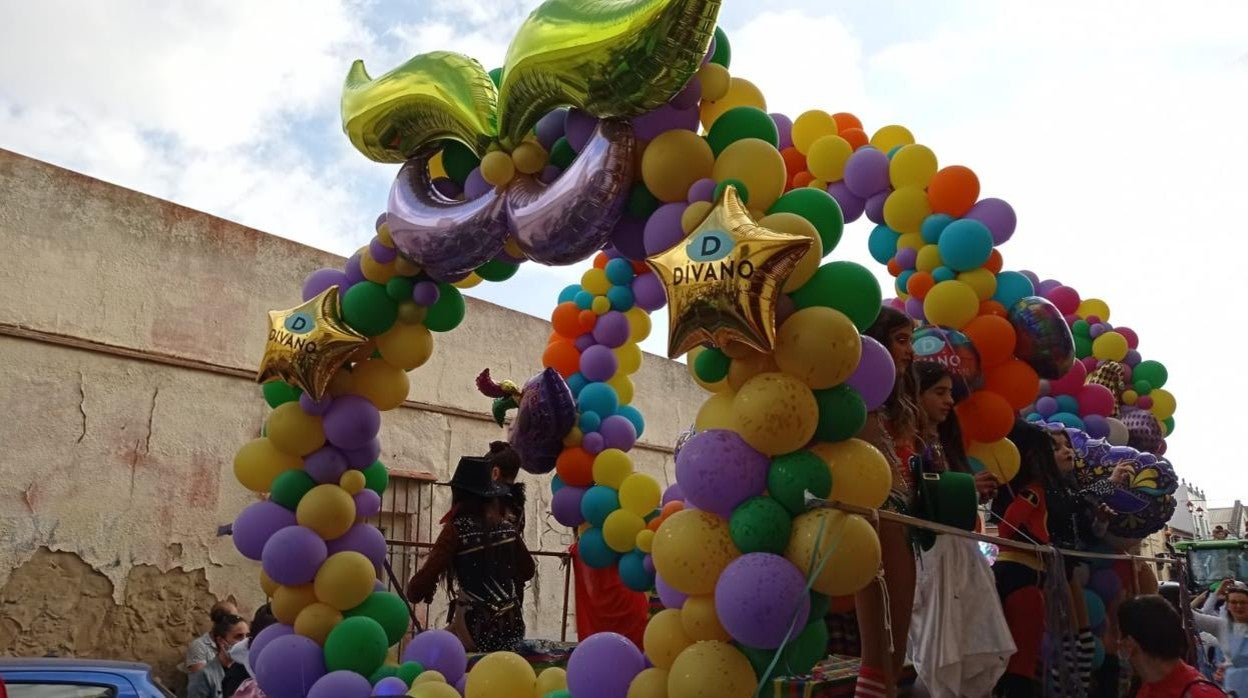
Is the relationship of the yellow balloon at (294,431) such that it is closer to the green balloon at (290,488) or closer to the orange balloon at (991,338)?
the green balloon at (290,488)

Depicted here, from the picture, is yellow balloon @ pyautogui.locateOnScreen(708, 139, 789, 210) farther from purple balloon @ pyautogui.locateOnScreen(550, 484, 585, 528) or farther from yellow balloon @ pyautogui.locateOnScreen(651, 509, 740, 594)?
purple balloon @ pyautogui.locateOnScreen(550, 484, 585, 528)

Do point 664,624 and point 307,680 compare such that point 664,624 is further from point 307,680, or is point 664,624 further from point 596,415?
point 596,415

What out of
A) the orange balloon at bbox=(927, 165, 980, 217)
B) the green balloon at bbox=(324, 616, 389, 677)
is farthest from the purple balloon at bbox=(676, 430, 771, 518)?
the orange balloon at bbox=(927, 165, 980, 217)

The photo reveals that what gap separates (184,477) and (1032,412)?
620cm

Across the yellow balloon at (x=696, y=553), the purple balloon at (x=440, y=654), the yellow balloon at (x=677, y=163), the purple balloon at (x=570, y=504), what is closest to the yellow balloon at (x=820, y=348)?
the yellow balloon at (x=696, y=553)

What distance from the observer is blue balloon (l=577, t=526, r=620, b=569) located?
5.97 m

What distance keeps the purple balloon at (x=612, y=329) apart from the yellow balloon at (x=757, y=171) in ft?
11.2

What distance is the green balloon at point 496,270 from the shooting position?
4344 millimetres

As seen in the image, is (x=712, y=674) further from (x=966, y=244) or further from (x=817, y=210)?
(x=966, y=244)

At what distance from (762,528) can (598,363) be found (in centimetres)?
386

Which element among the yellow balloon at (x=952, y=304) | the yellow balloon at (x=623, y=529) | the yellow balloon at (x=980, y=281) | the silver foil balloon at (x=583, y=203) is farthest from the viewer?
the yellow balloon at (x=623, y=529)

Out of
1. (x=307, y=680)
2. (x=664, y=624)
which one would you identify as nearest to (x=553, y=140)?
(x=664, y=624)

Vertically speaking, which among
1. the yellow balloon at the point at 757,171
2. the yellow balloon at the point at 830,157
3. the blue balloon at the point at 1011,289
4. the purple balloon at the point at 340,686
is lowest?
the purple balloon at the point at 340,686

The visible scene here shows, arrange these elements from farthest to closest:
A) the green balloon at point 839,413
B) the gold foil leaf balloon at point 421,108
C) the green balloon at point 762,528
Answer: the gold foil leaf balloon at point 421,108, the green balloon at point 839,413, the green balloon at point 762,528
